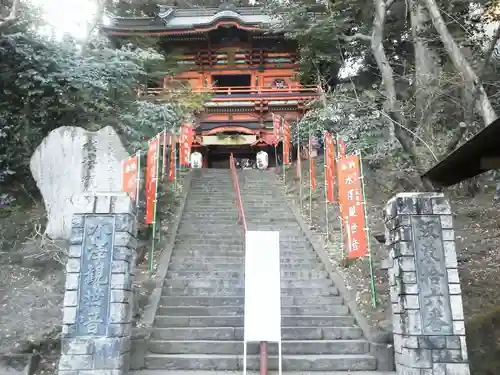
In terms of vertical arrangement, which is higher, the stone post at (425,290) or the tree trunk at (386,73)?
the tree trunk at (386,73)

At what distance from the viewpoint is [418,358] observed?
5.38m

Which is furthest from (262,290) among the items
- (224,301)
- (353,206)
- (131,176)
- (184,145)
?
(184,145)

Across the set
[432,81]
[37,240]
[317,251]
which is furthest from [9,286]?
[432,81]

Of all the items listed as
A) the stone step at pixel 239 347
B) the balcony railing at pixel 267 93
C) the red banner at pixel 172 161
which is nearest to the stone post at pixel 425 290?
the stone step at pixel 239 347

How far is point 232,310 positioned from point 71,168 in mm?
4369

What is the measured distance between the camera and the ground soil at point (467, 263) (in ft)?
19.0

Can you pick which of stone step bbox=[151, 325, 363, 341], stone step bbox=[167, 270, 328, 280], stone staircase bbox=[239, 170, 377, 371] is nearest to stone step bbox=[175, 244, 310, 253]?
stone staircase bbox=[239, 170, 377, 371]

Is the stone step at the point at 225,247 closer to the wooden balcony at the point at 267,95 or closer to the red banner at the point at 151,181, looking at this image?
the red banner at the point at 151,181

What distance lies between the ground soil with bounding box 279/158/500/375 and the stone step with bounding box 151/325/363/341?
0.44 metres

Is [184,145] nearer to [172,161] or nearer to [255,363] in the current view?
[172,161]

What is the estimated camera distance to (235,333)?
656 centimetres

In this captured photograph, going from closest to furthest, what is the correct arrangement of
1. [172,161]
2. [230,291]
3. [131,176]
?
[230,291]
[131,176]
[172,161]

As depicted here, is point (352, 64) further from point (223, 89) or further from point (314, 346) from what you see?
point (314, 346)

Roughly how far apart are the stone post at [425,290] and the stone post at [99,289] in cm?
364
